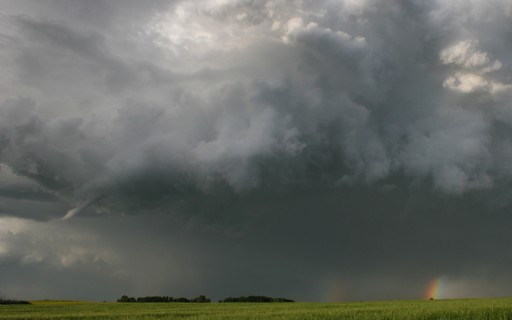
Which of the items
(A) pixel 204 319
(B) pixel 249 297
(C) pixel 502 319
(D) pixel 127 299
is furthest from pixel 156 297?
(C) pixel 502 319

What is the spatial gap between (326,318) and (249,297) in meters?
102

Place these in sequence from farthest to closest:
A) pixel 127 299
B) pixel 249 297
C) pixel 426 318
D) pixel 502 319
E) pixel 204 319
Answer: pixel 249 297 < pixel 127 299 < pixel 204 319 < pixel 426 318 < pixel 502 319

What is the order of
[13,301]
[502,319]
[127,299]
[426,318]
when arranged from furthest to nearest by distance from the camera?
1. [127,299]
2. [13,301]
3. [426,318]
4. [502,319]

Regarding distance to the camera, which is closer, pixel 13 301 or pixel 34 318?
pixel 34 318

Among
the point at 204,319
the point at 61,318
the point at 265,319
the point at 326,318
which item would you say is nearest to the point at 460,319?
the point at 326,318

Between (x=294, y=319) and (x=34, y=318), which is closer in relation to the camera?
(x=294, y=319)

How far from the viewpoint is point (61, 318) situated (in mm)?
32406

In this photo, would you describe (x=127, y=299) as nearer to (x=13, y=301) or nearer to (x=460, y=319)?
(x=13, y=301)

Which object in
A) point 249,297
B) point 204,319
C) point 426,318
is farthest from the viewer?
point 249,297

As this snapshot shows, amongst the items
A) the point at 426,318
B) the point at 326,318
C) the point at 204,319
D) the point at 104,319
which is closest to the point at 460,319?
the point at 426,318

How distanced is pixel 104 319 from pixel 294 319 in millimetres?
14366

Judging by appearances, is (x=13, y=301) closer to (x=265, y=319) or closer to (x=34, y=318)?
(x=34, y=318)

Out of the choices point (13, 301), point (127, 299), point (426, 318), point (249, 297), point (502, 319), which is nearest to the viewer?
point (502, 319)

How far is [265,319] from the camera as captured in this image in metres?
21.8
